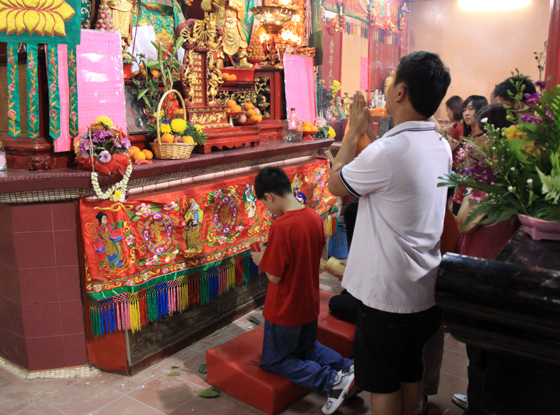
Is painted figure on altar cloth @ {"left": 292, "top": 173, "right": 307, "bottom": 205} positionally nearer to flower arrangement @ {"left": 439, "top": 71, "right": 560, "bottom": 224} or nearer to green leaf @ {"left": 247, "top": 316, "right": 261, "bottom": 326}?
green leaf @ {"left": 247, "top": 316, "right": 261, "bottom": 326}

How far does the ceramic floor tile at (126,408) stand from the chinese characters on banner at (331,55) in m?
6.08

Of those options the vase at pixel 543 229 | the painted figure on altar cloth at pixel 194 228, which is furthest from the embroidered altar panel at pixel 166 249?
the vase at pixel 543 229

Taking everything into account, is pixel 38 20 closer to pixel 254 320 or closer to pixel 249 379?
pixel 249 379

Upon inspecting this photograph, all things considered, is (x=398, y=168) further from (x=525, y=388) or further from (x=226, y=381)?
(x=226, y=381)

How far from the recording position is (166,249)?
3.33 meters

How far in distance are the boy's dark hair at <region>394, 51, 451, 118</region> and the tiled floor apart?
189 cm

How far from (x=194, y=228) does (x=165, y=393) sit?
3.62 ft

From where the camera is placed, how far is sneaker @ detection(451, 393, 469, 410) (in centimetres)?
291

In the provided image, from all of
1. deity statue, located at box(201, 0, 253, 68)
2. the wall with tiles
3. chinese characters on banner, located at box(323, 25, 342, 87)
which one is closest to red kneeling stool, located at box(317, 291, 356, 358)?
the wall with tiles

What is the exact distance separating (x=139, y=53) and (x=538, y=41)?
992 centimetres

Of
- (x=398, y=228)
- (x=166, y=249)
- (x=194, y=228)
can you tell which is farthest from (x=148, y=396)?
(x=398, y=228)

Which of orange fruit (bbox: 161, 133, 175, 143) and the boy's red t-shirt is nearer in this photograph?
the boy's red t-shirt

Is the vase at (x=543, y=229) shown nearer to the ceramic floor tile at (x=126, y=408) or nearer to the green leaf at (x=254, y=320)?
the ceramic floor tile at (x=126, y=408)

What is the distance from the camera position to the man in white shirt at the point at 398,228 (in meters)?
1.83
